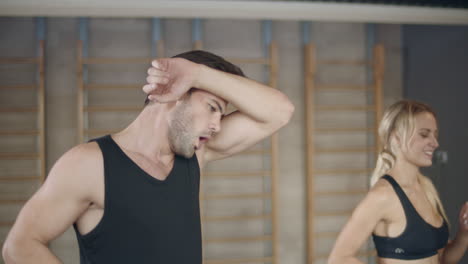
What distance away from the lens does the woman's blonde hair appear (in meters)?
2.14

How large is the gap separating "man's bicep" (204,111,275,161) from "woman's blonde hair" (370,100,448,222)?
3.05 feet

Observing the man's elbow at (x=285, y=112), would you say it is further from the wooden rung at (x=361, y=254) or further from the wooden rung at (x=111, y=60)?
the wooden rung at (x=361, y=254)

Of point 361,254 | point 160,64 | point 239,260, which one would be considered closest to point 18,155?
point 239,260

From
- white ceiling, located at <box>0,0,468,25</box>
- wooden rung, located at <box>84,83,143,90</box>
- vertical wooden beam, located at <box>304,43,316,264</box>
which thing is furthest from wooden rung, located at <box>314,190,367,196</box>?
wooden rung, located at <box>84,83,143,90</box>

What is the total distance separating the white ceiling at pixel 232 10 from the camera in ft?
9.83

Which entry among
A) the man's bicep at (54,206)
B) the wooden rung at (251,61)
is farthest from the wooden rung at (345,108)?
the man's bicep at (54,206)

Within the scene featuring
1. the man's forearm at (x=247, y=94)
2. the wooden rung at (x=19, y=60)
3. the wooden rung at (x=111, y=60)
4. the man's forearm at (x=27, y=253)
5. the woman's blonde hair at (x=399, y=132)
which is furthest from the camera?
the wooden rung at (x=111, y=60)

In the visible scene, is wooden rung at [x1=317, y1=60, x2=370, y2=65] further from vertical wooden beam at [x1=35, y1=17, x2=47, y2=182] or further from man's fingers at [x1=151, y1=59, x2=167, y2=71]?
man's fingers at [x1=151, y1=59, x2=167, y2=71]

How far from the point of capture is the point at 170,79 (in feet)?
3.93

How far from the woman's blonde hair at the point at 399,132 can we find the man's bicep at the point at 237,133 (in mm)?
930

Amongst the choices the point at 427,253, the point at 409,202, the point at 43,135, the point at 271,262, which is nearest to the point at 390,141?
the point at 409,202

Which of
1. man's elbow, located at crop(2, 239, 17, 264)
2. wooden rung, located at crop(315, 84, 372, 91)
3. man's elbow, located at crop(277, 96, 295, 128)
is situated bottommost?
man's elbow, located at crop(2, 239, 17, 264)

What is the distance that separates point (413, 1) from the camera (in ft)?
11.0

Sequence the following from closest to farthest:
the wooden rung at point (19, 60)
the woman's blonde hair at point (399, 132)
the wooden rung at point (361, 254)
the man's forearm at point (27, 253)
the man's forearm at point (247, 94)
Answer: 1. the man's forearm at point (27, 253)
2. the man's forearm at point (247, 94)
3. the woman's blonde hair at point (399, 132)
4. the wooden rung at point (19, 60)
5. the wooden rung at point (361, 254)
